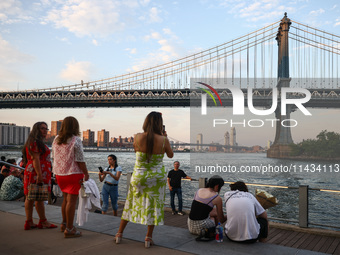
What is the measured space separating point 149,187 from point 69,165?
1.13m

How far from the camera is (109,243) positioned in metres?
4.09

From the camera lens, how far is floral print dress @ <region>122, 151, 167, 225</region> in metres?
3.94

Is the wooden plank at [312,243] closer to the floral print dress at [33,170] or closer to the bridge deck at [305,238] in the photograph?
the bridge deck at [305,238]

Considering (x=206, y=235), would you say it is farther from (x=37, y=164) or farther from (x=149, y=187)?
(x=37, y=164)

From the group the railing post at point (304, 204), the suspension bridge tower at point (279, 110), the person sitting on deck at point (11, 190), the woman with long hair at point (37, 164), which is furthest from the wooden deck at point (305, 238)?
the suspension bridge tower at point (279, 110)

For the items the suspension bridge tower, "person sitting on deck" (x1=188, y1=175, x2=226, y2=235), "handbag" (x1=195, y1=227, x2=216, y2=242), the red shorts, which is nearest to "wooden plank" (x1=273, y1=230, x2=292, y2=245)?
"person sitting on deck" (x1=188, y1=175, x2=226, y2=235)

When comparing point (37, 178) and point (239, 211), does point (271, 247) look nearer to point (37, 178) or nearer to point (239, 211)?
point (239, 211)

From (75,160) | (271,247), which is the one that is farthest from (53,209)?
(271,247)

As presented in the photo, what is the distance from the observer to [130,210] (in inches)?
161

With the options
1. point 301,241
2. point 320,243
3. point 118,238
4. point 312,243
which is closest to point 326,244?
point 320,243

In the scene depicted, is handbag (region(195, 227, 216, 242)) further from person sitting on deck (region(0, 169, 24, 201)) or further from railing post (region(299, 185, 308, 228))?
person sitting on deck (region(0, 169, 24, 201))

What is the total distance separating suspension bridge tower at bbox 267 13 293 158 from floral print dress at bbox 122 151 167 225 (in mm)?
50592

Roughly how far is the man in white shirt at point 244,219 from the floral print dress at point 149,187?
3.45 feet

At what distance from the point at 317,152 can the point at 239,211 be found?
94.1 metres
